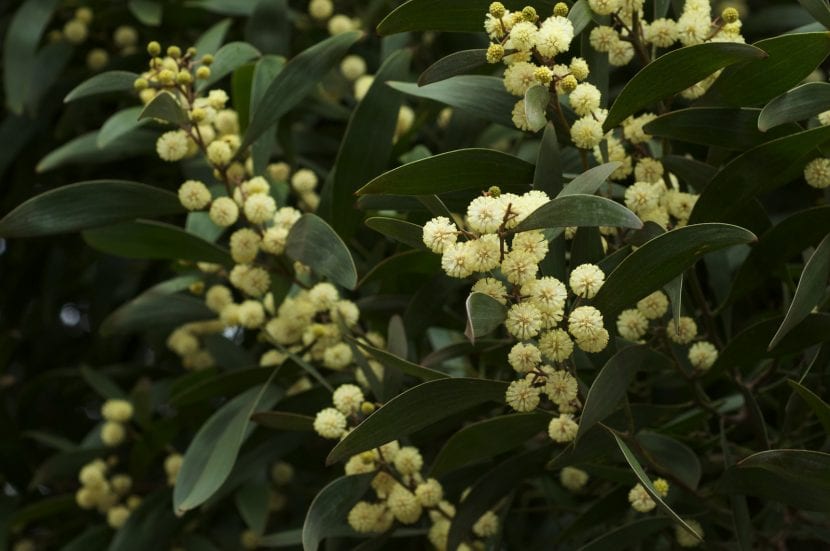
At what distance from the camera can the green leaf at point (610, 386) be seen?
3.00ft

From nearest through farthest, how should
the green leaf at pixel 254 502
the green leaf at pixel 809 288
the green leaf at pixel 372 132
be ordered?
the green leaf at pixel 809 288 < the green leaf at pixel 372 132 < the green leaf at pixel 254 502

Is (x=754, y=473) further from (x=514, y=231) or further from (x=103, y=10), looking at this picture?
(x=103, y=10)

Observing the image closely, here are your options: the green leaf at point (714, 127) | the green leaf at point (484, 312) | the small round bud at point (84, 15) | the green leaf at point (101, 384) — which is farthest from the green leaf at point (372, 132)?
the small round bud at point (84, 15)

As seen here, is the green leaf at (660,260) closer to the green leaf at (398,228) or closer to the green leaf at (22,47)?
the green leaf at (398,228)

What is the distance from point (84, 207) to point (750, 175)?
0.71 metres

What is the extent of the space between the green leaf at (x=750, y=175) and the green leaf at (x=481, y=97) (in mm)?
222

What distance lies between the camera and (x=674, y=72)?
996 millimetres

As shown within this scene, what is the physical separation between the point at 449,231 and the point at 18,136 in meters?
1.31

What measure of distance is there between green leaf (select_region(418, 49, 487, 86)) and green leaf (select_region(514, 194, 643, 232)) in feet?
0.76

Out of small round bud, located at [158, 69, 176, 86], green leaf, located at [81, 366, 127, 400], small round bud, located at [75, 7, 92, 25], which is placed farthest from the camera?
small round bud, located at [75, 7, 92, 25]

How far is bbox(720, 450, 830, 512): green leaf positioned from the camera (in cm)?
94

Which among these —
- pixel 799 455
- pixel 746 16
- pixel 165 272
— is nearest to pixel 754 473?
pixel 799 455

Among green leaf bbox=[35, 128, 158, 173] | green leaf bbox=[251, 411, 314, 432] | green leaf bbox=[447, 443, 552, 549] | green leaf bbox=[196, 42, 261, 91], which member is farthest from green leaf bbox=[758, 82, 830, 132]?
green leaf bbox=[35, 128, 158, 173]

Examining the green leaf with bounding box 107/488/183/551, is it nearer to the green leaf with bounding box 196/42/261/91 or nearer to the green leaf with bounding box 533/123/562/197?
the green leaf with bounding box 196/42/261/91
